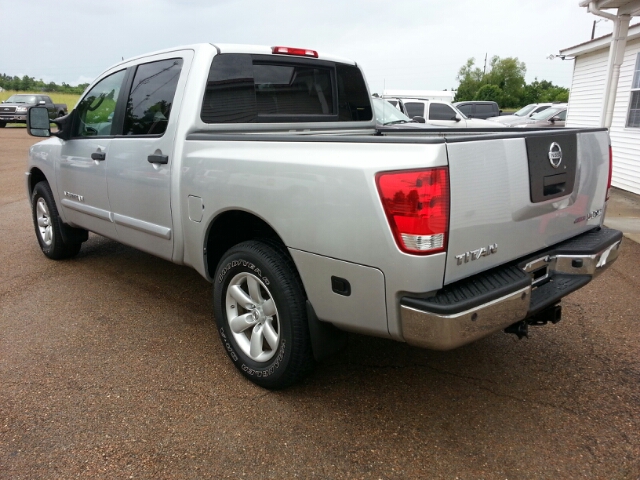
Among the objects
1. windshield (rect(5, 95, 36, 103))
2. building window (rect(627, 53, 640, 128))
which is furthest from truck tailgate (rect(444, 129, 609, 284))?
windshield (rect(5, 95, 36, 103))

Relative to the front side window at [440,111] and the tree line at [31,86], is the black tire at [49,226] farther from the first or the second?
the tree line at [31,86]

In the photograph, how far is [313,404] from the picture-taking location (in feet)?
9.37

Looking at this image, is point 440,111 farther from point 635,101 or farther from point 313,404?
point 313,404

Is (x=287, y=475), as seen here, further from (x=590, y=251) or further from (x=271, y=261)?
(x=590, y=251)

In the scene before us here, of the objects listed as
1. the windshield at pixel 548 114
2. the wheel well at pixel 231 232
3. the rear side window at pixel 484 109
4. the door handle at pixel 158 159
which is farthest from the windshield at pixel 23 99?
the wheel well at pixel 231 232

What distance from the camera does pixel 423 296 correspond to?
86.0 inches

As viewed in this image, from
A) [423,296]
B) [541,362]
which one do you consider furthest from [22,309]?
[541,362]

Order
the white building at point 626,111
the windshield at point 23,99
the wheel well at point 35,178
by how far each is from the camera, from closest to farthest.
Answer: the wheel well at point 35,178, the white building at point 626,111, the windshield at point 23,99

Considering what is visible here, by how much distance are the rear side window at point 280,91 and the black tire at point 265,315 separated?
107cm

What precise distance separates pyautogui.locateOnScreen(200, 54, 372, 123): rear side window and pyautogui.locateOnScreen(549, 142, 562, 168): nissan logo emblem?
1920 mm

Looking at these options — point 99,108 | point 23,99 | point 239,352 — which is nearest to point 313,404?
point 239,352

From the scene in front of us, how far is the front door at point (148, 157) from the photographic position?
135 inches

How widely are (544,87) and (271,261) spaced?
91401 mm

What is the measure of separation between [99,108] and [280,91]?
1637 mm
